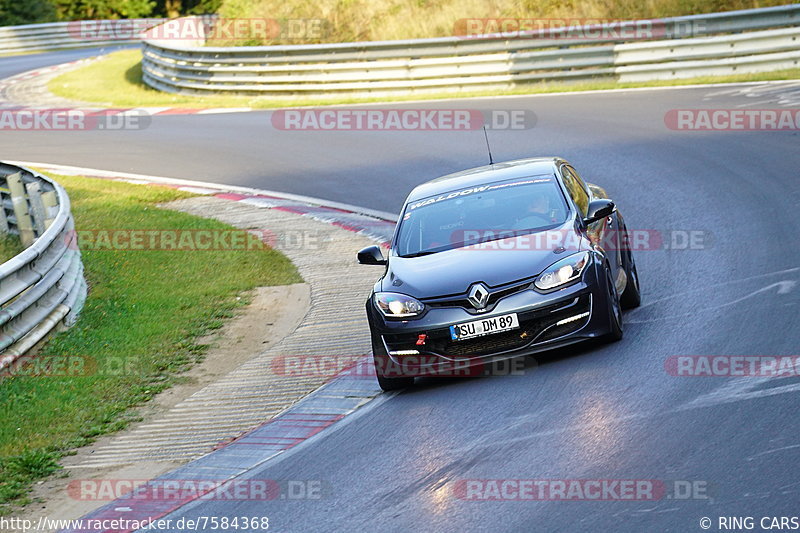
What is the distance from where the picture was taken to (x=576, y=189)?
9953mm

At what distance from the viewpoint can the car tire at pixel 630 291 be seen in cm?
962

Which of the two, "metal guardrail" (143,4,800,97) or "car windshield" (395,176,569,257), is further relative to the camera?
"metal guardrail" (143,4,800,97)

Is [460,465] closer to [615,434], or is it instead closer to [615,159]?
[615,434]

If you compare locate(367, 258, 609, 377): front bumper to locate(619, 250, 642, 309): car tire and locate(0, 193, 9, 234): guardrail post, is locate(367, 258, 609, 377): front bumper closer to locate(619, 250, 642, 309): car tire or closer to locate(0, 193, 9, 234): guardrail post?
locate(619, 250, 642, 309): car tire

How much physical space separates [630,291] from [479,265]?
172 centimetres

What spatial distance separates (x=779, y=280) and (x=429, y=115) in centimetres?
1323

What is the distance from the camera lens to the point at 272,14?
3303 centimetres

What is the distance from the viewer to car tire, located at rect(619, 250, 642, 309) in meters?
9.62

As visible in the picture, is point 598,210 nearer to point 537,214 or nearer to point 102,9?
point 537,214

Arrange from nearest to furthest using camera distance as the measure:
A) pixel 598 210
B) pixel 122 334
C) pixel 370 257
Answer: pixel 598 210 < pixel 370 257 < pixel 122 334

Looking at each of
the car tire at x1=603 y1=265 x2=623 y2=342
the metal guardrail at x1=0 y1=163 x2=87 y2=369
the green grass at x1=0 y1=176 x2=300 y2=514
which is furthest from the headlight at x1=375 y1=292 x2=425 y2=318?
the metal guardrail at x1=0 y1=163 x2=87 y2=369

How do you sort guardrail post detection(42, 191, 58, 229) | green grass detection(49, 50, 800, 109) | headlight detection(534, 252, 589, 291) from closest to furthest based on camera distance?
headlight detection(534, 252, 589, 291) → guardrail post detection(42, 191, 58, 229) → green grass detection(49, 50, 800, 109)

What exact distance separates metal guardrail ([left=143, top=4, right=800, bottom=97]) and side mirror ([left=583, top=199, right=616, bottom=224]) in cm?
1400

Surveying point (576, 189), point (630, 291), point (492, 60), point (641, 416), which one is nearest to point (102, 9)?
point (492, 60)
